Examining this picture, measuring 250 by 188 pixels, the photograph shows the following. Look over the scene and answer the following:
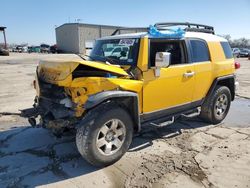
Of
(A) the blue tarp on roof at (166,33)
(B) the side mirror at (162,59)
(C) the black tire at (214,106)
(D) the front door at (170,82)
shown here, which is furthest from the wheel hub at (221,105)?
(B) the side mirror at (162,59)

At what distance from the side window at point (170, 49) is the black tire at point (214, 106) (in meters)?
1.32

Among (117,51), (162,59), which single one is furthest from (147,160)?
(117,51)

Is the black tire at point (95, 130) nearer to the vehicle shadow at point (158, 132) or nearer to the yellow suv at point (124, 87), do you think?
the yellow suv at point (124, 87)

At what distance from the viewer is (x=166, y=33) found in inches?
191

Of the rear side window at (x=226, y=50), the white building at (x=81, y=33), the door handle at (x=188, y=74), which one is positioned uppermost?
the white building at (x=81, y=33)

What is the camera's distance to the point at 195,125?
20.3 ft

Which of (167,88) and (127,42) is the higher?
(127,42)

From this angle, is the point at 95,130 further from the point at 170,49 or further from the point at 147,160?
the point at 170,49

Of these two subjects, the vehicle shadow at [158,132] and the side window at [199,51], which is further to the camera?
the side window at [199,51]

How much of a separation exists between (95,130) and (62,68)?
3.40 ft

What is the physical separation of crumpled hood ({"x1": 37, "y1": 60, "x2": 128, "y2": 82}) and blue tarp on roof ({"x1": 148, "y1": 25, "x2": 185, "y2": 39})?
0.86 metres

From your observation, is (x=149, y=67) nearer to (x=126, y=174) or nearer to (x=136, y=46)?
(x=136, y=46)

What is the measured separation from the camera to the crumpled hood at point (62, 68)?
157 inches

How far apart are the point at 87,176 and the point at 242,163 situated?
7.87 ft
